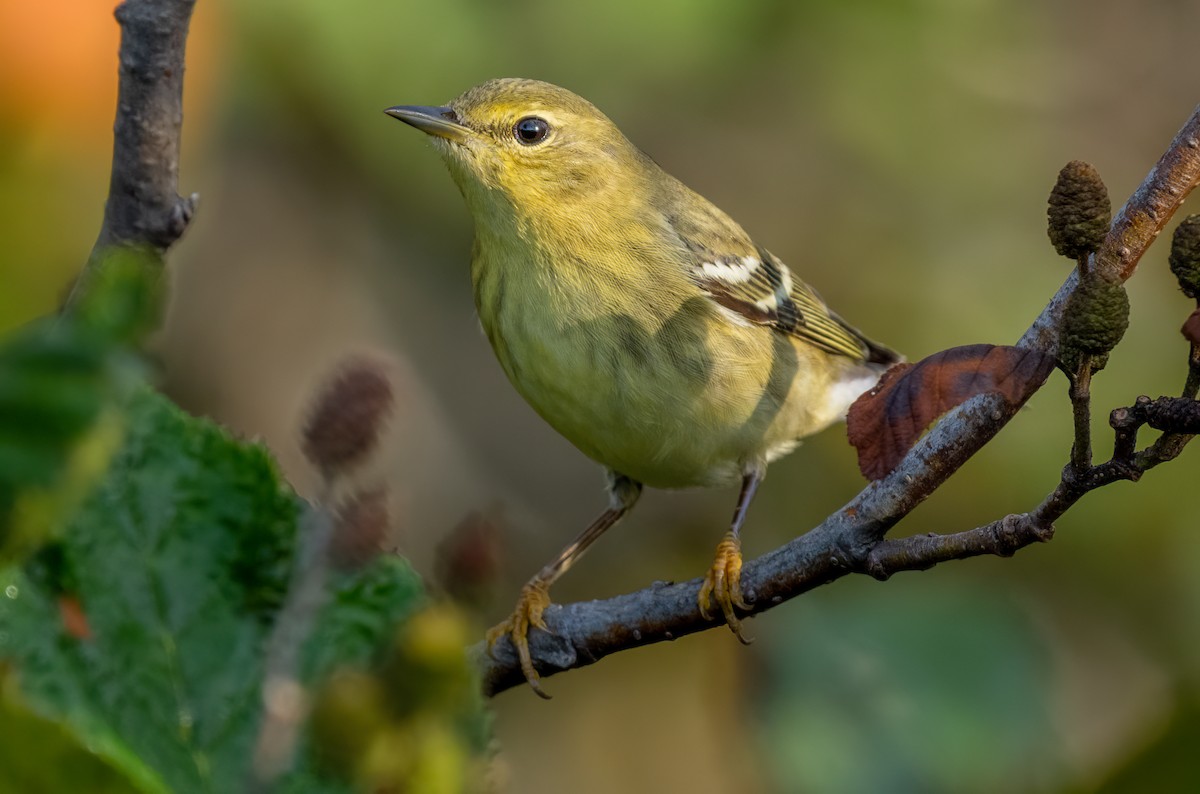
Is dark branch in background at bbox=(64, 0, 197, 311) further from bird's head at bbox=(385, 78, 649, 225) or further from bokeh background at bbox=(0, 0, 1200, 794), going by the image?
bird's head at bbox=(385, 78, 649, 225)

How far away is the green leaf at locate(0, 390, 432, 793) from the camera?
1229mm

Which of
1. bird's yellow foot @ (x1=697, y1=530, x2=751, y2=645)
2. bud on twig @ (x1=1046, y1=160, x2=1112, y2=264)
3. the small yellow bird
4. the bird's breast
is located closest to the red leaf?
bud on twig @ (x1=1046, y1=160, x2=1112, y2=264)

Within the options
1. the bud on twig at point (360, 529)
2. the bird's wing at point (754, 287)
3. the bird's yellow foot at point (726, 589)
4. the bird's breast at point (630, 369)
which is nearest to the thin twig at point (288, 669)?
the bud on twig at point (360, 529)

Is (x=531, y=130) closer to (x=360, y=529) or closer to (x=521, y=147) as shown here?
(x=521, y=147)

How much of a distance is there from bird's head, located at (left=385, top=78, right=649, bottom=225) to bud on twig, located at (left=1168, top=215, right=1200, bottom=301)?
2.71 meters

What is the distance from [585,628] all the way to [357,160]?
3.17m

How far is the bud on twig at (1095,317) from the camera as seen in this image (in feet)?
4.88

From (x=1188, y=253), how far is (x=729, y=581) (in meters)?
1.75

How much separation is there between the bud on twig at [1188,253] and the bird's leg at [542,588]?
6.57ft

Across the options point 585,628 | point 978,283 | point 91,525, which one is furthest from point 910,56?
point 91,525

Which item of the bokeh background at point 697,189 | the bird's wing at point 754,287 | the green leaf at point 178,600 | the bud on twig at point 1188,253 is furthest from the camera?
the bokeh background at point 697,189

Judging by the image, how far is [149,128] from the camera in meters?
1.81

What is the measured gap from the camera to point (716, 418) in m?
4.00

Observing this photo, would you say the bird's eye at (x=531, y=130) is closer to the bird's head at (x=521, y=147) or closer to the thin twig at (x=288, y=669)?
the bird's head at (x=521, y=147)
